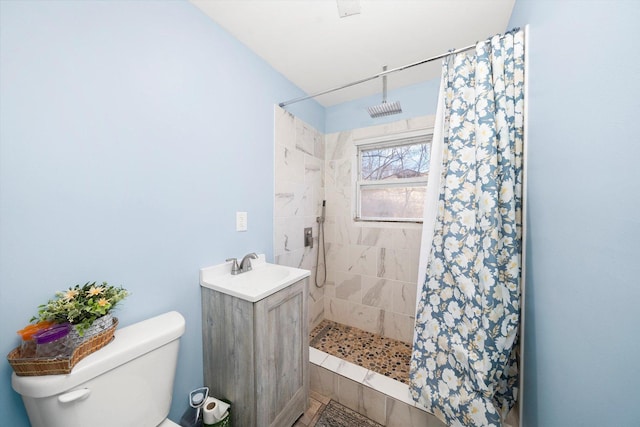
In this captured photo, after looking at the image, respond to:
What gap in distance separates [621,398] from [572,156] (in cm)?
67

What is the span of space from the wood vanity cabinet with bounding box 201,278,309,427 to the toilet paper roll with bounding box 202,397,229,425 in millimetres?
38

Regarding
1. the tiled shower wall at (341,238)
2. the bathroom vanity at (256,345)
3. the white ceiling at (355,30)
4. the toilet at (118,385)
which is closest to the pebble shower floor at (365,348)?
the tiled shower wall at (341,238)

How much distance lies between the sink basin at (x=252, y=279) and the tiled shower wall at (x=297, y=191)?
0.29m

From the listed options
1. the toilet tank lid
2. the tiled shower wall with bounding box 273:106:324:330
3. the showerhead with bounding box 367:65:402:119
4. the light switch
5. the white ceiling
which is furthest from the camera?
the tiled shower wall with bounding box 273:106:324:330

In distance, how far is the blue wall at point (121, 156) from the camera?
676 mm

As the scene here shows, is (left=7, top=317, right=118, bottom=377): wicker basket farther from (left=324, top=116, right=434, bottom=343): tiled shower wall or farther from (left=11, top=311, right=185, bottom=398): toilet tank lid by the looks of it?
(left=324, top=116, right=434, bottom=343): tiled shower wall

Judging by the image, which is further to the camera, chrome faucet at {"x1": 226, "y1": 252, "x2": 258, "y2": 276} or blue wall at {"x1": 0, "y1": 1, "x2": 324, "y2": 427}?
chrome faucet at {"x1": 226, "y1": 252, "x2": 258, "y2": 276}

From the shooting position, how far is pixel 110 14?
86 centimetres

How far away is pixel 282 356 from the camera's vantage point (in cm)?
114

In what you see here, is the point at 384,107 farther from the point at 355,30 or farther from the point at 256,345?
the point at 256,345

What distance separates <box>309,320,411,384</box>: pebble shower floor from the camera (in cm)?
162

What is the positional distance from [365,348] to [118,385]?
68.3 inches

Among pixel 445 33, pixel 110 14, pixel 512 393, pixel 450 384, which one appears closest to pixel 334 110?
pixel 445 33

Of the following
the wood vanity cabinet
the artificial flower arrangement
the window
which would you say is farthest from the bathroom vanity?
the window
